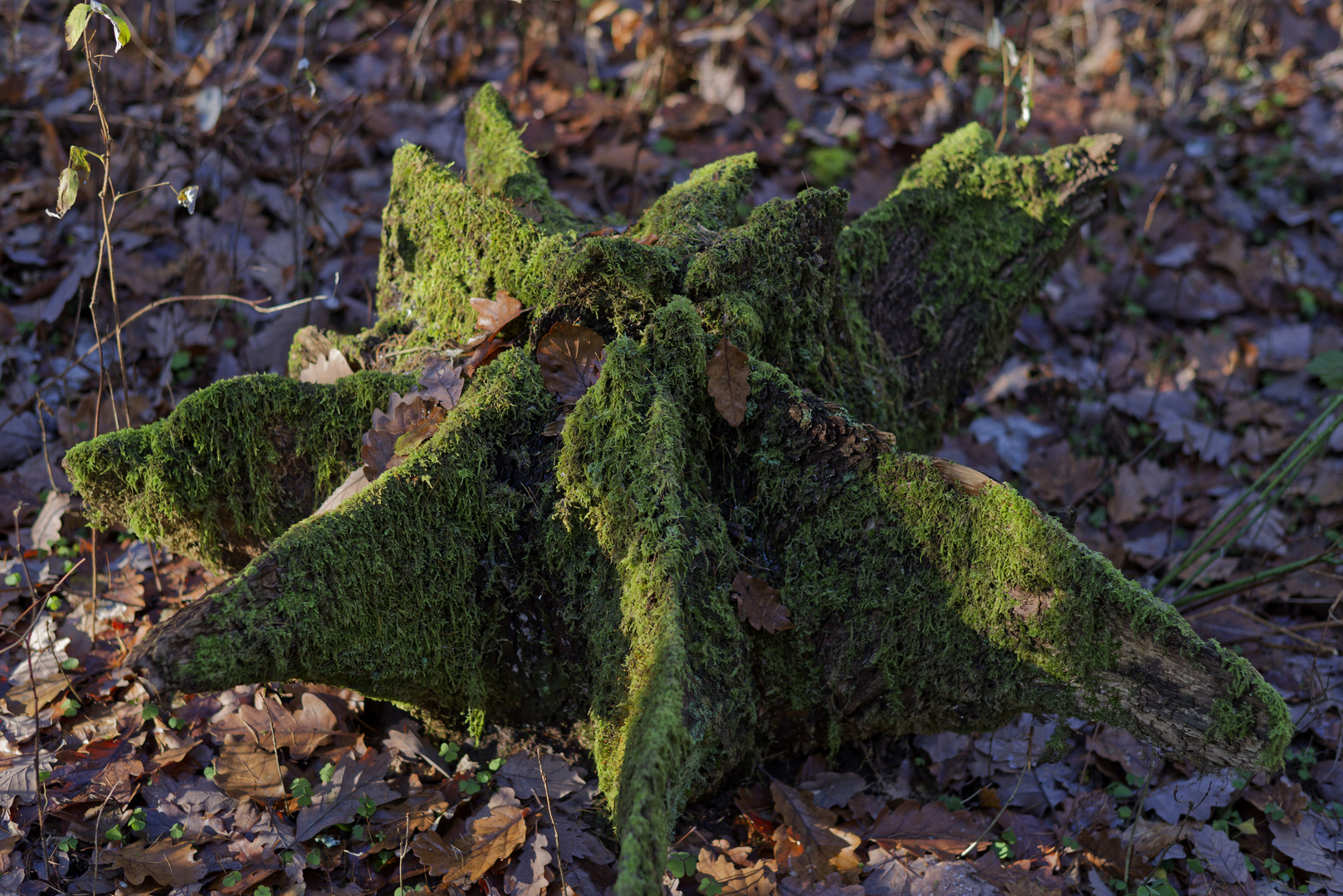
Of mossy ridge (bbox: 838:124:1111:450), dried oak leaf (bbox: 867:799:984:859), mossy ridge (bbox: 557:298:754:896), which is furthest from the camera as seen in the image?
mossy ridge (bbox: 838:124:1111:450)

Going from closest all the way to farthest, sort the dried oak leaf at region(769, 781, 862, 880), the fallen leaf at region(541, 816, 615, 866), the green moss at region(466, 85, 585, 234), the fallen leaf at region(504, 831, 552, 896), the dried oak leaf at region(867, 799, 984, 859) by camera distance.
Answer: the fallen leaf at region(504, 831, 552, 896) < the fallen leaf at region(541, 816, 615, 866) < the dried oak leaf at region(769, 781, 862, 880) < the dried oak leaf at region(867, 799, 984, 859) < the green moss at region(466, 85, 585, 234)

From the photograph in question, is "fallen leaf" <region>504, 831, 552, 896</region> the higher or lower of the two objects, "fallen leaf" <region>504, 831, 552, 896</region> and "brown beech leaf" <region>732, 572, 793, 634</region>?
the lower

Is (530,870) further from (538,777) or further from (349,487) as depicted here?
(349,487)

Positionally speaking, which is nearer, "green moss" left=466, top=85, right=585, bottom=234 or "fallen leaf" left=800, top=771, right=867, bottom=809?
"fallen leaf" left=800, top=771, right=867, bottom=809

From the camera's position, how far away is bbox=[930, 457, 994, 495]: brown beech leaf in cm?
257

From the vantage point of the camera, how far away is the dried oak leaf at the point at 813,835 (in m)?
2.80

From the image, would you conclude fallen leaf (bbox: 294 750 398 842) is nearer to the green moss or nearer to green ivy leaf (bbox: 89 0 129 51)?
green ivy leaf (bbox: 89 0 129 51)

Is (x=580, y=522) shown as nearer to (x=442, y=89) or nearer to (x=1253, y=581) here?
(x=1253, y=581)

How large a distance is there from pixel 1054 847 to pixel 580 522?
78.0 inches

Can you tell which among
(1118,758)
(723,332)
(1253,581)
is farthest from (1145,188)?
(723,332)

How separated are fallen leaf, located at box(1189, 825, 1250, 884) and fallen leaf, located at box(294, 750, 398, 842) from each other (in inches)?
107

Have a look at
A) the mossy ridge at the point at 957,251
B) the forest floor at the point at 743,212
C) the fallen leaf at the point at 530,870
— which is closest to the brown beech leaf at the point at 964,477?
the forest floor at the point at 743,212

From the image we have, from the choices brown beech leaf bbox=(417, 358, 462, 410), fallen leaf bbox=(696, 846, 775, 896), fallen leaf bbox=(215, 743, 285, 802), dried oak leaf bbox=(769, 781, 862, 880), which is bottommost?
dried oak leaf bbox=(769, 781, 862, 880)

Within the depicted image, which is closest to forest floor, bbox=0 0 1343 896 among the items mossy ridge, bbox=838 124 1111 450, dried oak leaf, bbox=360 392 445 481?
dried oak leaf, bbox=360 392 445 481
